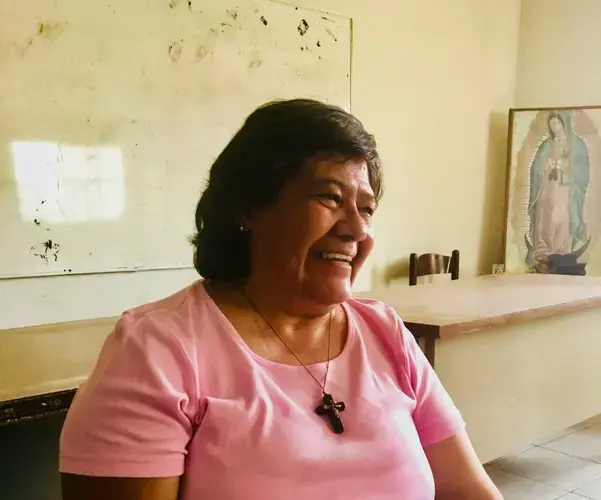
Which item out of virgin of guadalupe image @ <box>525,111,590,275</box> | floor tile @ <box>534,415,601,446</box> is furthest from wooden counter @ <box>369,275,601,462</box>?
virgin of guadalupe image @ <box>525,111,590,275</box>

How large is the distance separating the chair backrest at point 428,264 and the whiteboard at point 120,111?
1.06m

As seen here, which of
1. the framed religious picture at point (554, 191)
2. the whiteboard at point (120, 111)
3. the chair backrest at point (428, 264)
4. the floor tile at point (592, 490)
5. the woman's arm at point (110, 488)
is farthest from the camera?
the framed religious picture at point (554, 191)

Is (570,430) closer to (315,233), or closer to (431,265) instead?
(431,265)

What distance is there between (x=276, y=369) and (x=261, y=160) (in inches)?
12.2

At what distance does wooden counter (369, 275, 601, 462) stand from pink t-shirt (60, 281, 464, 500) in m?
0.58

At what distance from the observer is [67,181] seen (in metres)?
2.35

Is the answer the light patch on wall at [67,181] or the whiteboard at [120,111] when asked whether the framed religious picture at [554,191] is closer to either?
the whiteboard at [120,111]

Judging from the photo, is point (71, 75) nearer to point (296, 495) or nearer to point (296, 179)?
point (296, 179)

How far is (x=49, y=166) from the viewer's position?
230 centimetres

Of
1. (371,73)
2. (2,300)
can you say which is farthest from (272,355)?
(371,73)

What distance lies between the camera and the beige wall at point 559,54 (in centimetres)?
376

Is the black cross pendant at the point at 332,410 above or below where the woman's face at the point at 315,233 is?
below

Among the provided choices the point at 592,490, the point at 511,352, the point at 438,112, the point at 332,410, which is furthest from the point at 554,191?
the point at 332,410

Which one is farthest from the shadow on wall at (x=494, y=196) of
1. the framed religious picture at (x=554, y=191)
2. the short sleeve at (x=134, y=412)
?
the short sleeve at (x=134, y=412)
